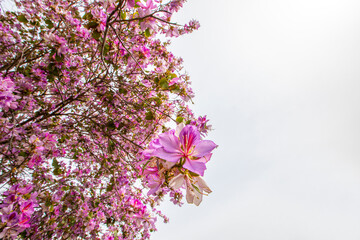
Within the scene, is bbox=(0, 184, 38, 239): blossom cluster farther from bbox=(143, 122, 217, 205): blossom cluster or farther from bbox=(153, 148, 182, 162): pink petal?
bbox=(153, 148, 182, 162): pink petal

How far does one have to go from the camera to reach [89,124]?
3.29 m

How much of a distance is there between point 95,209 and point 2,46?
301 centimetres

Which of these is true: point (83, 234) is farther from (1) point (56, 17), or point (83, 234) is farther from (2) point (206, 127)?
(1) point (56, 17)

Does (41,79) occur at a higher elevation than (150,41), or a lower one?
lower

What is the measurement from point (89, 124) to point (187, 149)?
3018mm

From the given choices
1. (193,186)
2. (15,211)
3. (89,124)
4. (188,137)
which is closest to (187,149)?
(188,137)

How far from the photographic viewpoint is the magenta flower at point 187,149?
2.50 feet

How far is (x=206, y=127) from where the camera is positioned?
97.3 inches

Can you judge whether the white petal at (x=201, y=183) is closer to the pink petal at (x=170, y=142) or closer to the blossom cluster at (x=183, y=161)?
the blossom cluster at (x=183, y=161)

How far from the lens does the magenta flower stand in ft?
2.50

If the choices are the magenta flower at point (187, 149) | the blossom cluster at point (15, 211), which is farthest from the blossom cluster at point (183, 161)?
the blossom cluster at point (15, 211)

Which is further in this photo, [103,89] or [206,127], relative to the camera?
[103,89]

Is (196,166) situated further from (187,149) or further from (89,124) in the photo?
(89,124)

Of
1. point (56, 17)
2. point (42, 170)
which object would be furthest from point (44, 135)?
point (56, 17)
